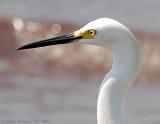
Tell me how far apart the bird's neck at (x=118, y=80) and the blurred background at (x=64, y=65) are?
13.8 feet

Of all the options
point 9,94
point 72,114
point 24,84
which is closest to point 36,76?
point 24,84

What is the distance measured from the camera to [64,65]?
13141 mm

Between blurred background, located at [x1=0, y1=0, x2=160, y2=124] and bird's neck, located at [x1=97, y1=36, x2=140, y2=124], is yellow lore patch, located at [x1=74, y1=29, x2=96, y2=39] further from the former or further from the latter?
blurred background, located at [x1=0, y1=0, x2=160, y2=124]

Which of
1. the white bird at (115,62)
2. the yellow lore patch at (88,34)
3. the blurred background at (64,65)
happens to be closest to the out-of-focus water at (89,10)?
the blurred background at (64,65)

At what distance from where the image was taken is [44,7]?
16641 mm

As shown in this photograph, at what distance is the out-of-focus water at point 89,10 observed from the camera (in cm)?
1571

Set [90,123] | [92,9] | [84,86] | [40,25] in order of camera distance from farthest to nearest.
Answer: [92,9] → [40,25] → [84,86] → [90,123]

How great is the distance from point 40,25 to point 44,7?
1494mm

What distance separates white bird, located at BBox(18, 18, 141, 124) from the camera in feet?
17.1

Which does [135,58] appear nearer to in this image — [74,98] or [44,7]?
[74,98]

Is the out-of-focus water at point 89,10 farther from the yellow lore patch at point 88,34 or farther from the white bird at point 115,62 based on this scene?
the white bird at point 115,62

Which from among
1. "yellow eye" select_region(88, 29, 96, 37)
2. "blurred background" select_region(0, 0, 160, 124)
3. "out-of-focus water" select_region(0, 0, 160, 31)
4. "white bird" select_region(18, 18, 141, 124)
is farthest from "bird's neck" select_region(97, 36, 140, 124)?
"out-of-focus water" select_region(0, 0, 160, 31)

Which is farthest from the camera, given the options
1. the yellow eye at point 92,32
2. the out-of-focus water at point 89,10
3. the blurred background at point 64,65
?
the out-of-focus water at point 89,10

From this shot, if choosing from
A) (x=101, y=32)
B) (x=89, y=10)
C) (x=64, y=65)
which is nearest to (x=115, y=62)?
(x=101, y=32)
